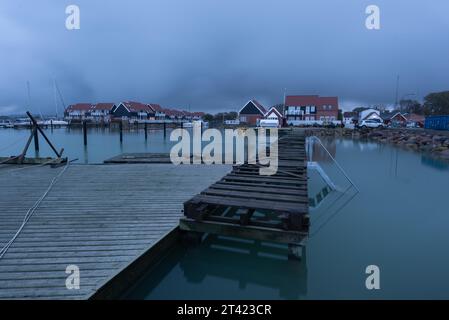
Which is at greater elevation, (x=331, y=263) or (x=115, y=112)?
(x=115, y=112)

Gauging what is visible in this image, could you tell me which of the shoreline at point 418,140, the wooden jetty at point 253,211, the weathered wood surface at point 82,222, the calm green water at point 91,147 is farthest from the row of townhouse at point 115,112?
the wooden jetty at point 253,211

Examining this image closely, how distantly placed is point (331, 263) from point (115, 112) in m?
92.4

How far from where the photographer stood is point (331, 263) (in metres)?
5.48

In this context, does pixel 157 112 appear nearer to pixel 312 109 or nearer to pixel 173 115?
pixel 173 115

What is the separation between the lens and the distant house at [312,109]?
230 feet

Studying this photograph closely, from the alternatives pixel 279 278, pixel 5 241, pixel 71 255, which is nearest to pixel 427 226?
pixel 279 278

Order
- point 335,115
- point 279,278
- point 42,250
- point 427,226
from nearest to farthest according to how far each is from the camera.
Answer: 1. point 42,250
2. point 279,278
3. point 427,226
4. point 335,115

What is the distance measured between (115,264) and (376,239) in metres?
5.35

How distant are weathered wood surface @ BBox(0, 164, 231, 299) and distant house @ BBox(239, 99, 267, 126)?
6295 centimetres

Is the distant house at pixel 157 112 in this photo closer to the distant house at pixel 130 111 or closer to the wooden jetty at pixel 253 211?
the distant house at pixel 130 111

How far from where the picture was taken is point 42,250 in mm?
4273

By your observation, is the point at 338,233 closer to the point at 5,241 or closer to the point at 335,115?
the point at 5,241

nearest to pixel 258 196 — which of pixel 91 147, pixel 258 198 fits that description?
pixel 258 198

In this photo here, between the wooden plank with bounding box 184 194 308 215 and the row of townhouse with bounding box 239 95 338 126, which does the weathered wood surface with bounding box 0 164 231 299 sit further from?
the row of townhouse with bounding box 239 95 338 126
